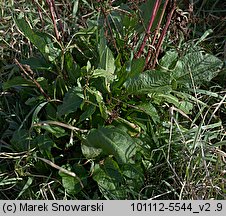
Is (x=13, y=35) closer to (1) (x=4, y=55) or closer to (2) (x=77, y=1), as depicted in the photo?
(1) (x=4, y=55)

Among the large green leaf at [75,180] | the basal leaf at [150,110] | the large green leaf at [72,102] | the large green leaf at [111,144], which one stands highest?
the large green leaf at [72,102]

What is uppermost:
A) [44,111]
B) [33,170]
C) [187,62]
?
[187,62]

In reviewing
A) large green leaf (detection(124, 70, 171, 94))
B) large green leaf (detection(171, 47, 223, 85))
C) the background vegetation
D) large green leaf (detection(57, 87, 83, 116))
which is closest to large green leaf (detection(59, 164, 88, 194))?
the background vegetation

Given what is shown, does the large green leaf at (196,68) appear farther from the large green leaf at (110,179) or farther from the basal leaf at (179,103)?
the large green leaf at (110,179)

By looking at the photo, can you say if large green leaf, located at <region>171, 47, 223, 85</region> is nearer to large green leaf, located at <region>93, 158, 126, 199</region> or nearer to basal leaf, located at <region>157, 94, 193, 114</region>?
basal leaf, located at <region>157, 94, 193, 114</region>

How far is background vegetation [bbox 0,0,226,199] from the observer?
196cm

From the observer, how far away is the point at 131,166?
6.56ft

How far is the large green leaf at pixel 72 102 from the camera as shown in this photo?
1.96 m

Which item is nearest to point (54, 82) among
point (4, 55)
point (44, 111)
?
point (44, 111)

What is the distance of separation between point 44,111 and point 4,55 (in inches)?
16.8

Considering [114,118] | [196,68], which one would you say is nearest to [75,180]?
[114,118]

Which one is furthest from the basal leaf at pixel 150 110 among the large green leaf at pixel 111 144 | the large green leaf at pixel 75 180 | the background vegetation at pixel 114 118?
the large green leaf at pixel 75 180

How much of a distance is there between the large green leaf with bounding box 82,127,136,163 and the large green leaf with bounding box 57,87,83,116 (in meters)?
0.10

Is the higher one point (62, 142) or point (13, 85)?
point (13, 85)
